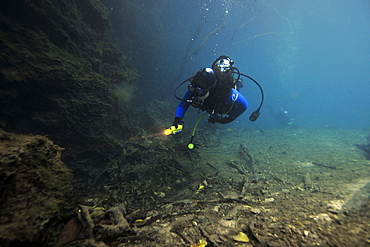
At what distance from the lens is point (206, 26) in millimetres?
43625

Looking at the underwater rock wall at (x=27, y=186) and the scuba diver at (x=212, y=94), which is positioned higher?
the scuba diver at (x=212, y=94)

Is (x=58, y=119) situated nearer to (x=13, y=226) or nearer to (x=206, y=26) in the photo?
(x=13, y=226)

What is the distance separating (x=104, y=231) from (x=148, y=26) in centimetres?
2408

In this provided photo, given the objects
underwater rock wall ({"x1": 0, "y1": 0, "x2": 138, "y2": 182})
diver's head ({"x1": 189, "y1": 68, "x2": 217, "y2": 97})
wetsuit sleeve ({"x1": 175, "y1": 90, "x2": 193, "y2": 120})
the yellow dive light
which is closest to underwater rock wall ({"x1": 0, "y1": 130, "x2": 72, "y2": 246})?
the yellow dive light

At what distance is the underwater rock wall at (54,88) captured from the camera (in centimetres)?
421

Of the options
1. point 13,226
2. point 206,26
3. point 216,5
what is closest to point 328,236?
point 13,226

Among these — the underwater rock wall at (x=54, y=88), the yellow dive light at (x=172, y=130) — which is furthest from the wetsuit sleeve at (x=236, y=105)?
the underwater rock wall at (x=54, y=88)

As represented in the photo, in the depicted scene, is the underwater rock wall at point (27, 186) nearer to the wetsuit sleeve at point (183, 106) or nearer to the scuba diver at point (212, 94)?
the scuba diver at point (212, 94)

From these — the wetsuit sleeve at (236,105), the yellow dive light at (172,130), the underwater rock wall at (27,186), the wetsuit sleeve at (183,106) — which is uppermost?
the wetsuit sleeve at (236,105)

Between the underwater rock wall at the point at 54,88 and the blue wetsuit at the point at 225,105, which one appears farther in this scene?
the underwater rock wall at the point at 54,88

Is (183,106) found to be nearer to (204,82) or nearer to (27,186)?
(204,82)

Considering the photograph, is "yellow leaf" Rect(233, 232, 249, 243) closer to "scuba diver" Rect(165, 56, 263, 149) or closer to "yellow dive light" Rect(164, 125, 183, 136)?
"scuba diver" Rect(165, 56, 263, 149)

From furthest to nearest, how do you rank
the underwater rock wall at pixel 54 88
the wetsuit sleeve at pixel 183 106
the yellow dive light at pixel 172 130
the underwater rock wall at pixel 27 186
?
the underwater rock wall at pixel 54 88 < the wetsuit sleeve at pixel 183 106 < the yellow dive light at pixel 172 130 < the underwater rock wall at pixel 27 186

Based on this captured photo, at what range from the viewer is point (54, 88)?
4742 millimetres
